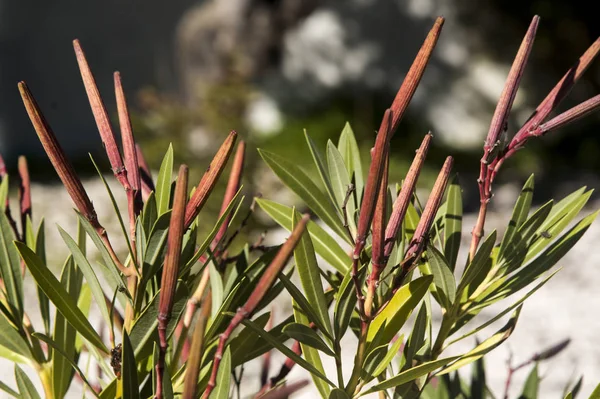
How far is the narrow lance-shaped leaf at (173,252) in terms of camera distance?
14.7 inches

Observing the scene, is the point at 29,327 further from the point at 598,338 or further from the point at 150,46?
the point at 150,46

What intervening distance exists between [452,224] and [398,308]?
0.15 meters

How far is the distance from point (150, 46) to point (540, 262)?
24.3ft

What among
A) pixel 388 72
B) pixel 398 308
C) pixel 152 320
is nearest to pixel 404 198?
pixel 398 308

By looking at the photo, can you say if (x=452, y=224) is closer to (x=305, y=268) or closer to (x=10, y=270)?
(x=305, y=268)

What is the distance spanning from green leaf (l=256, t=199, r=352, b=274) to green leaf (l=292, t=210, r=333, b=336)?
96mm

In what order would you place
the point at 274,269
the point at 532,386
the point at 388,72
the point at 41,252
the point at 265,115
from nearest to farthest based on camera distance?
the point at 274,269 → the point at 41,252 → the point at 532,386 → the point at 388,72 → the point at 265,115

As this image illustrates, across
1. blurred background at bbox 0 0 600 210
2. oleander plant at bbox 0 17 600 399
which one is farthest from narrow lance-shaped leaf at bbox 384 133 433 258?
blurred background at bbox 0 0 600 210

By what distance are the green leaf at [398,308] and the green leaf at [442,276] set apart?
2cm

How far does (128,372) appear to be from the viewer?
0.43 metres

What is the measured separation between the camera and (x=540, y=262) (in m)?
0.54

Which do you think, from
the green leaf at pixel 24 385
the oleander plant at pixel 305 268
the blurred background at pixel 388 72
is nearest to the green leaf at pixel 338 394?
the oleander plant at pixel 305 268

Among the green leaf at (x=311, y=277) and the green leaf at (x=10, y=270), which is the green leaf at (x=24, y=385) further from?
the green leaf at (x=311, y=277)

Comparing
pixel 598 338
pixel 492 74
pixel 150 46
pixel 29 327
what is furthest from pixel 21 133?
pixel 29 327
